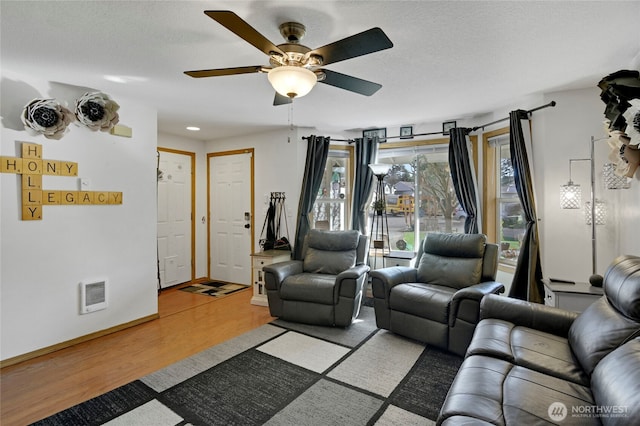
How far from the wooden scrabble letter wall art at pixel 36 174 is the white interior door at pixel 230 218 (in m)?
2.30

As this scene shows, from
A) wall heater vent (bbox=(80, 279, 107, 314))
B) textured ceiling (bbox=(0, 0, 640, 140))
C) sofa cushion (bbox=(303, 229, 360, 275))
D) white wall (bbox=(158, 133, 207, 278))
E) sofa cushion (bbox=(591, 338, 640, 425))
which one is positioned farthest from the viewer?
white wall (bbox=(158, 133, 207, 278))

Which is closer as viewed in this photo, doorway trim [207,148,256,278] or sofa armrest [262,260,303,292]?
sofa armrest [262,260,303,292]

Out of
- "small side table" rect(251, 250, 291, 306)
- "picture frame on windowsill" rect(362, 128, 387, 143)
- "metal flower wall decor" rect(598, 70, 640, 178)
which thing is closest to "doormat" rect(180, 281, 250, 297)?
"small side table" rect(251, 250, 291, 306)

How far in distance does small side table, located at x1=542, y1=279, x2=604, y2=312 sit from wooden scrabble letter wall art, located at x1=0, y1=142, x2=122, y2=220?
4173 mm

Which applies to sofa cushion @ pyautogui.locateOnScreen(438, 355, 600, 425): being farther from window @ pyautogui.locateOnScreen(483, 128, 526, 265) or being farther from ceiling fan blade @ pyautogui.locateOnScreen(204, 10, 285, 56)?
window @ pyautogui.locateOnScreen(483, 128, 526, 265)

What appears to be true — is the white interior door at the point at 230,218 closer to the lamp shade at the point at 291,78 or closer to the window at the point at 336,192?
the window at the point at 336,192

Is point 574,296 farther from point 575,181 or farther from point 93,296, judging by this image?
point 93,296

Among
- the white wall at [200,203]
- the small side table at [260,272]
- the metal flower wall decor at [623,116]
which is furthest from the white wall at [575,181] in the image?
the white wall at [200,203]

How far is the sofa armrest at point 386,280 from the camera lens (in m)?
2.99

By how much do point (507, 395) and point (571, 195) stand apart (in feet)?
7.39

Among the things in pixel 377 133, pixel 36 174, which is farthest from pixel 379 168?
pixel 36 174

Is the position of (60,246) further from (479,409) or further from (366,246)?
(479,409)

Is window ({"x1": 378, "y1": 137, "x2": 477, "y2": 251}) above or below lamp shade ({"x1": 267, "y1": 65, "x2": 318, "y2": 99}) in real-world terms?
below

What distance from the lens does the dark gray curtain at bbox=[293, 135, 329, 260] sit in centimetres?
436
